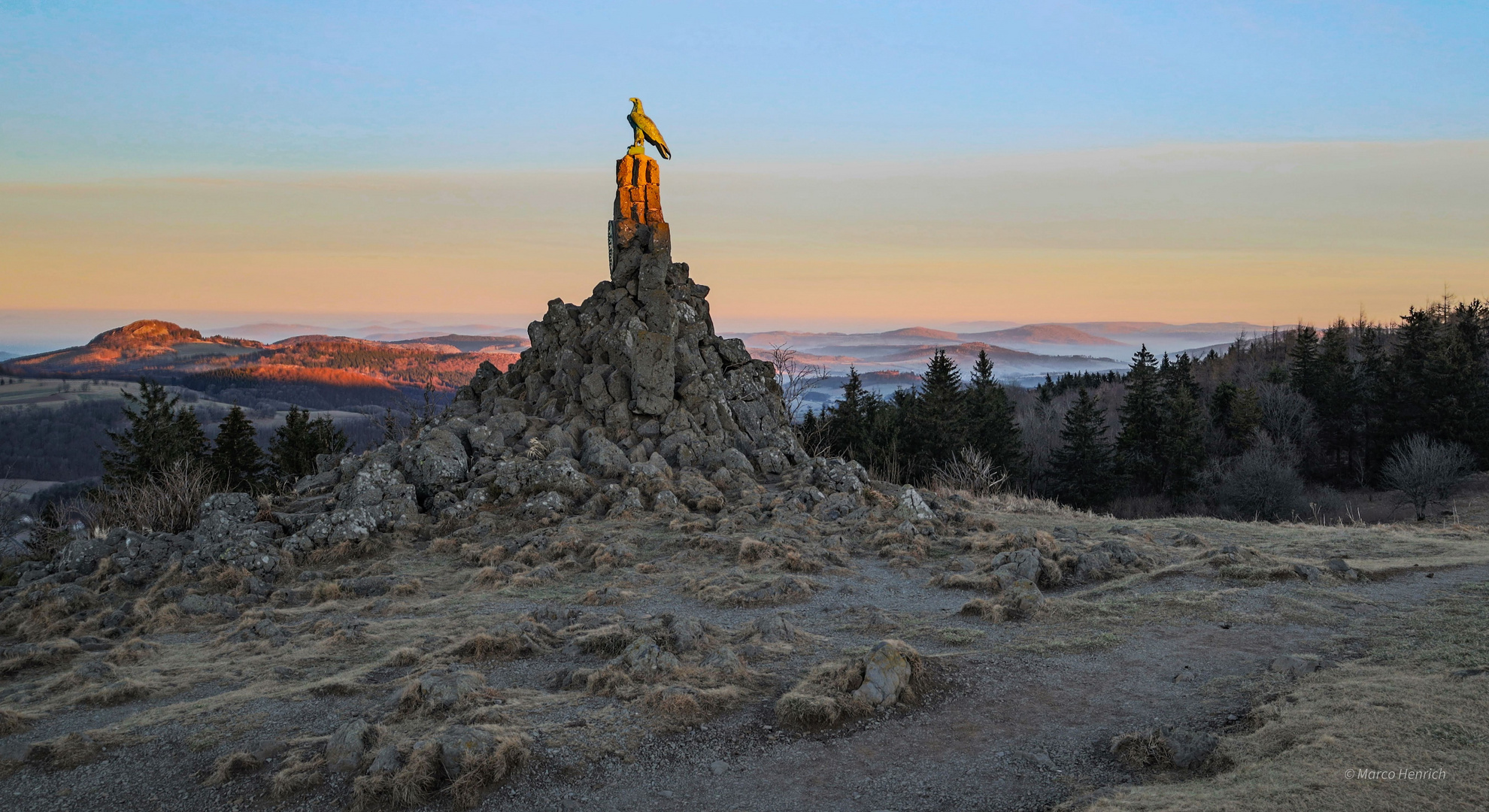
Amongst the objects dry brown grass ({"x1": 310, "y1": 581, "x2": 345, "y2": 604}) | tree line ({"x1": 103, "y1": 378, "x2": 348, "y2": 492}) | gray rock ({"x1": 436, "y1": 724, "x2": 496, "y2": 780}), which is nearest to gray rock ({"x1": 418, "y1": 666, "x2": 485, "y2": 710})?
gray rock ({"x1": 436, "y1": 724, "x2": 496, "y2": 780})

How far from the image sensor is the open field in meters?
6.49

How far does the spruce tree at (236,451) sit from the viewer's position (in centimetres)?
3725

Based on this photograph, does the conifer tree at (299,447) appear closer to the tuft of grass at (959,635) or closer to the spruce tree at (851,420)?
the spruce tree at (851,420)

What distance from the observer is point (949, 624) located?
1087 centimetres

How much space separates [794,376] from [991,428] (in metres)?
13.4

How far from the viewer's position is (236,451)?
38531 mm

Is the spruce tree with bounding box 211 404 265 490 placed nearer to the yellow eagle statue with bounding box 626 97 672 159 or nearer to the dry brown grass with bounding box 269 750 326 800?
the yellow eagle statue with bounding box 626 97 672 159

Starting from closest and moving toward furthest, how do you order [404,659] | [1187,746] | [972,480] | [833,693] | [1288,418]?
[1187,746] → [833,693] → [404,659] → [972,480] → [1288,418]

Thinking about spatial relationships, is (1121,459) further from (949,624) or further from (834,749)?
(834,749)

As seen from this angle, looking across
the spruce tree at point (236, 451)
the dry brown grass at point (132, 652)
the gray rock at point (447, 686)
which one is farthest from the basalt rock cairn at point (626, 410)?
the spruce tree at point (236, 451)

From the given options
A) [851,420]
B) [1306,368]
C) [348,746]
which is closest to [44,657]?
[348,746]

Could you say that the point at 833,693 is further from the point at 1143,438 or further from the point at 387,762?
the point at 1143,438

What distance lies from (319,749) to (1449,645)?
11627mm

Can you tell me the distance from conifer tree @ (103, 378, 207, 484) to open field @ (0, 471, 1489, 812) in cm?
2616
